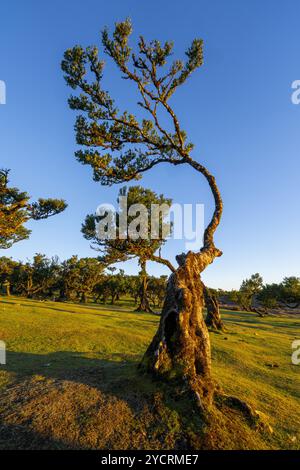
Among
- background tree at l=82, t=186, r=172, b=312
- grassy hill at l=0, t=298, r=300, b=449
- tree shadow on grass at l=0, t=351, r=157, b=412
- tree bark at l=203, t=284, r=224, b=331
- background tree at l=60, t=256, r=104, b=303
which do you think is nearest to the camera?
grassy hill at l=0, t=298, r=300, b=449

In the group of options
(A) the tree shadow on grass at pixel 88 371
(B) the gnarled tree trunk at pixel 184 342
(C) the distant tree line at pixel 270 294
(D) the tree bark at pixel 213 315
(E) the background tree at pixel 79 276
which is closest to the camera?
(A) the tree shadow on grass at pixel 88 371

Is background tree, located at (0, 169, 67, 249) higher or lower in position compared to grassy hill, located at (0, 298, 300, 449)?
higher

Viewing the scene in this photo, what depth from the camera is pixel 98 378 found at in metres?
8.34

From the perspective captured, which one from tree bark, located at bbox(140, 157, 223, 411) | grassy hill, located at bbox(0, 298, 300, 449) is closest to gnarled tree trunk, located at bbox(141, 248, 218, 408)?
tree bark, located at bbox(140, 157, 223, 411)

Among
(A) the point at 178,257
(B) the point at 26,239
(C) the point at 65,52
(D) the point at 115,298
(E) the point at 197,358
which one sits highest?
(C) the point at 65,52

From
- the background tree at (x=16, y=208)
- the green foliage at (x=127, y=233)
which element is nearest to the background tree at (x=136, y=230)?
the green foliage at (x=127, y=233)

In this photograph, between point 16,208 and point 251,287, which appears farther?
point 251,287

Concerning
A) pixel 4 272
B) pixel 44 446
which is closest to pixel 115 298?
pixel 4 272

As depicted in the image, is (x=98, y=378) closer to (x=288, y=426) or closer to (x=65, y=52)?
(x=288, y=426)

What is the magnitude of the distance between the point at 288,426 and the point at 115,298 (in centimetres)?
6984

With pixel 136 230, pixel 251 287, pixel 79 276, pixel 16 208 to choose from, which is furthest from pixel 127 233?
pixel 251 287

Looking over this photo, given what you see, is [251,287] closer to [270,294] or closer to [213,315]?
[270,294]

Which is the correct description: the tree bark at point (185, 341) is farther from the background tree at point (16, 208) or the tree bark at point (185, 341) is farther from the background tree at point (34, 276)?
the background tree at point (34, 276)

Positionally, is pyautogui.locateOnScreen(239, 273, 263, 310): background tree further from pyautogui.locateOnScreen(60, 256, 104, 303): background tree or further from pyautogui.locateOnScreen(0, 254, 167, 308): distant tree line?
pyautogui.locateOnScreen(60, 256, 104, 303): background tree
